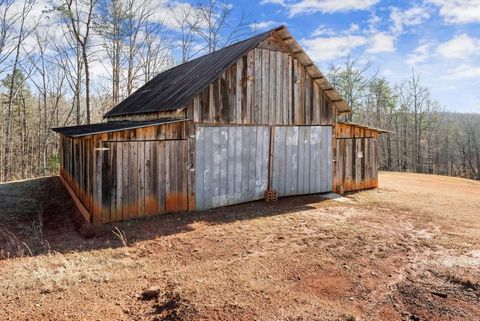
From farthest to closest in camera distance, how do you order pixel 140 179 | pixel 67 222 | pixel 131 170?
pixel 67 222, pixel 140 179, pixel 131 170

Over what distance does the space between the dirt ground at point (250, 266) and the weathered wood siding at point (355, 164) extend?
9.52 feet

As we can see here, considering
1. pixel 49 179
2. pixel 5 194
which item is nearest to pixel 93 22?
pixel 49 179

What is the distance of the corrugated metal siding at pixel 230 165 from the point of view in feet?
33.7

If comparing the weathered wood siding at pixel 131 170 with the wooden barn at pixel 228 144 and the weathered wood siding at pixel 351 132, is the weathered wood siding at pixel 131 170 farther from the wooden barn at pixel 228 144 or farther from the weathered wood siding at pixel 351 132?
the weathered wood siding at pixel 351 132

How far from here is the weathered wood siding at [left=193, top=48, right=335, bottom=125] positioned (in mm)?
10352

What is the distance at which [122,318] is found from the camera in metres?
4.52

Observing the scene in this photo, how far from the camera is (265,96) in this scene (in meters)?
11.4

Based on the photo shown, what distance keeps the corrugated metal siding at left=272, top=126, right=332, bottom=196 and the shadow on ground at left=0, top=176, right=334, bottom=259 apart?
0.49m

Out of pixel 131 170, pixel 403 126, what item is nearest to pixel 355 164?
pixel 131 170

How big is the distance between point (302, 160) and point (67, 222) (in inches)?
304

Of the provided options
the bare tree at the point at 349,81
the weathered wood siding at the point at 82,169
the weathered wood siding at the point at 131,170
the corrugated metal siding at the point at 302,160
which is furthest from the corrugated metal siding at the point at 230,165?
the bare tree at the point at 349,81

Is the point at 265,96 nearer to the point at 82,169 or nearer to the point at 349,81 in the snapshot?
the point at 82,169

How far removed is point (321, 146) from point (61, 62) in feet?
75.4

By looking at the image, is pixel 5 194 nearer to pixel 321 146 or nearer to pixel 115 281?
pixel 115 281
